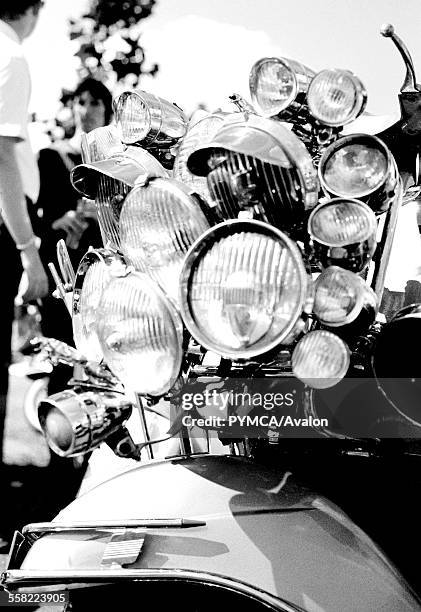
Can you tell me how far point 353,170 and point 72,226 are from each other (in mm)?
2547

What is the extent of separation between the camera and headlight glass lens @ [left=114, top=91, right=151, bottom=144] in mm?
1293

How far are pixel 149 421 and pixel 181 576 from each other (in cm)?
63

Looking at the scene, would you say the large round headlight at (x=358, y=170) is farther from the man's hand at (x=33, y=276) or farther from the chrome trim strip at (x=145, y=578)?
the man's hand at (x=33, y=276)

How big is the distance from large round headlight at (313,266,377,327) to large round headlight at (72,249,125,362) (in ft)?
1.29

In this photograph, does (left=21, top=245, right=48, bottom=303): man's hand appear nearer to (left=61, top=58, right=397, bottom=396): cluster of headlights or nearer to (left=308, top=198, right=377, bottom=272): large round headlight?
(left=61, top=58, right=397, bottom=396): cluster of headlights

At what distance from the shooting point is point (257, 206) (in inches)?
39.1

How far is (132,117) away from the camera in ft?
4.30

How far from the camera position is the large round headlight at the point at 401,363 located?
3.24 feet

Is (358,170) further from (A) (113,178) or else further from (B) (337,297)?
(A) (113,178)

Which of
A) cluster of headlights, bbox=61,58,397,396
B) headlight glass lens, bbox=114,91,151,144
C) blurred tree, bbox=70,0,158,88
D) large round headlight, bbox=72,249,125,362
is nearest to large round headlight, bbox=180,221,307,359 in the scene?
cluster of headlights, bbox=61,58,397,396

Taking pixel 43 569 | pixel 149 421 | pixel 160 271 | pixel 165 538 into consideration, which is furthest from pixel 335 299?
pixel 149 421

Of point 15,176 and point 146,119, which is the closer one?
point 146,119

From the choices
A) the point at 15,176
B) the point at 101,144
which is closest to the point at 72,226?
the point at 15,176

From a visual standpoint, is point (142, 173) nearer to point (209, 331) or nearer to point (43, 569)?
point (209, 331)
